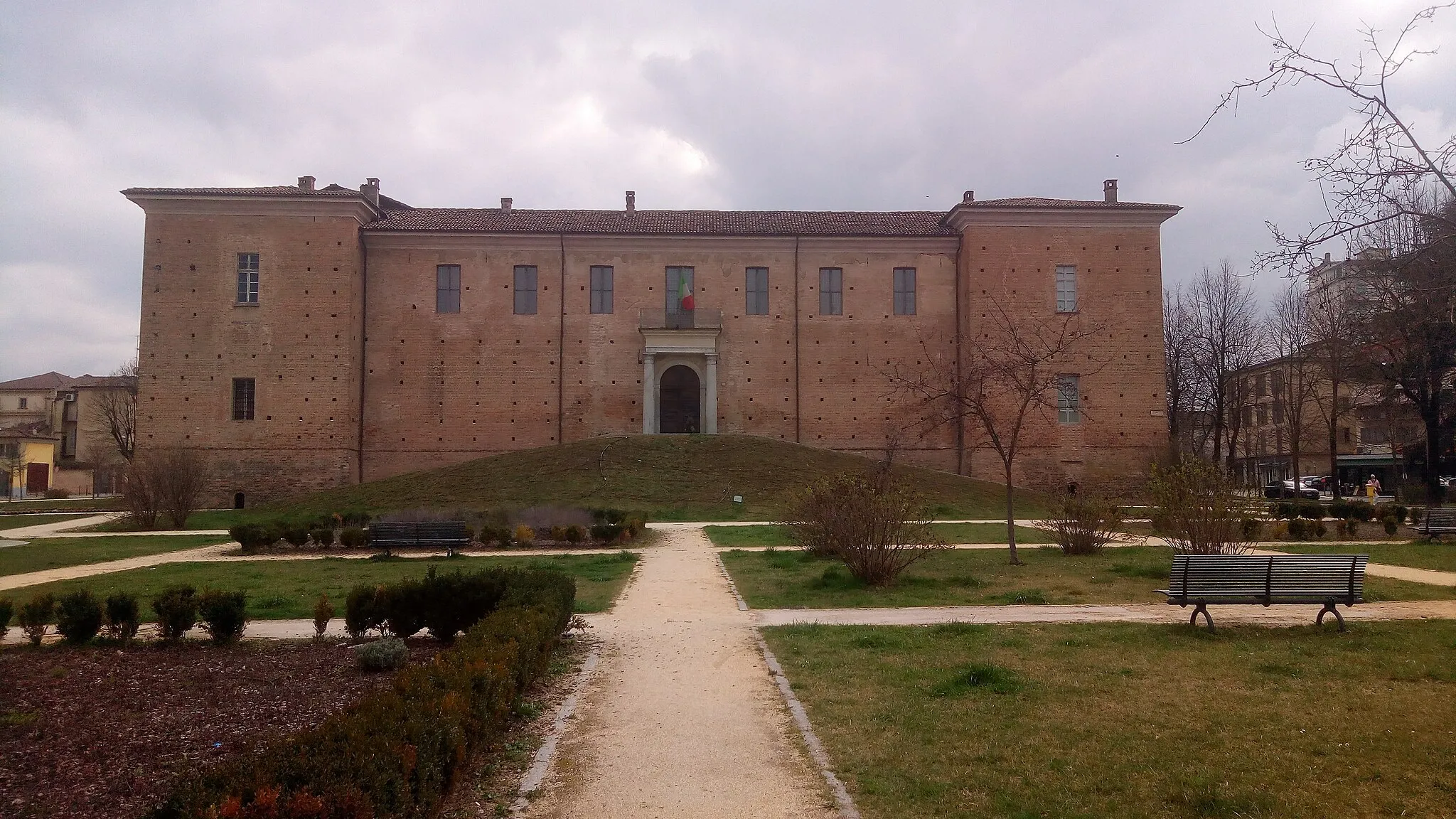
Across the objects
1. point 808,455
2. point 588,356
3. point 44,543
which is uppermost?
point 588,356

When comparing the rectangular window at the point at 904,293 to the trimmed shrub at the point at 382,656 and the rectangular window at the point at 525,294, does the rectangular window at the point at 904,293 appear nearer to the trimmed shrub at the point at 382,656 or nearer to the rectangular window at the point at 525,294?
the rectangular window at the point at 525,294

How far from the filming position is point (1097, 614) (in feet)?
34.2

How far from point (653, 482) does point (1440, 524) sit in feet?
67.2

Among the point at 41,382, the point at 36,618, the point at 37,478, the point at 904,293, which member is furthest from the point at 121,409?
the point at 36,618

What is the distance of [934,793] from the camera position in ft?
15.6

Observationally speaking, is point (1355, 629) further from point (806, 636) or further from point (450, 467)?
point (450, 467)

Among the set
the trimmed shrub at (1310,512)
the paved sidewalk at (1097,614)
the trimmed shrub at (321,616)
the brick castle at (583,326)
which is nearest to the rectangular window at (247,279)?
the brick castle at (583,326)

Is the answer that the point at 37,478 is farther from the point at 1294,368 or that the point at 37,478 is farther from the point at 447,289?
the point at 1294,368

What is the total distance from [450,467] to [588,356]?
7.46 metres

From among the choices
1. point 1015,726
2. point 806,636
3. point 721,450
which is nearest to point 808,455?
point 721,450

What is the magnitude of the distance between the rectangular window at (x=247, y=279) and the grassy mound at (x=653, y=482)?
8.22 meters

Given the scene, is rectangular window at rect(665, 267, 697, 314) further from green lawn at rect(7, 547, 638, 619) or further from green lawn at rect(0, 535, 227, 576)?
green lawn at rect(7, 547, 638, 619)

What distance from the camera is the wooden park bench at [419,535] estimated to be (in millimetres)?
19062

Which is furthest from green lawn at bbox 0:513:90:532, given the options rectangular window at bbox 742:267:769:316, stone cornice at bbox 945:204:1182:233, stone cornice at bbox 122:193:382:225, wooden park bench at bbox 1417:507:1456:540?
wooden park bench at bbox 1417:507:1456:540
